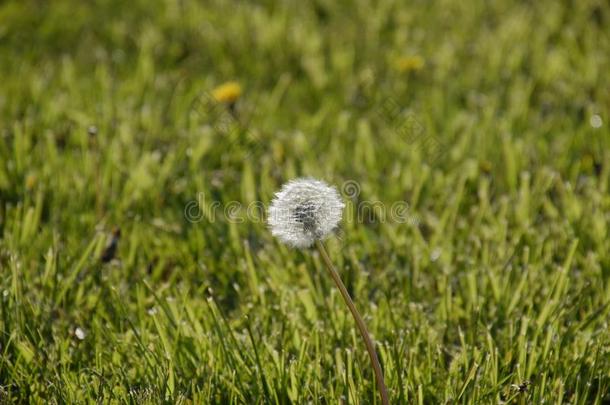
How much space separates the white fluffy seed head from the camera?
5.08ft

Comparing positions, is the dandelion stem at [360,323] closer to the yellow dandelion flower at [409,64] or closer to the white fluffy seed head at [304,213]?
the white fluffy seed head at [304,213]

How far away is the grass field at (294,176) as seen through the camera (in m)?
1.82

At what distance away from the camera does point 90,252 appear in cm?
222

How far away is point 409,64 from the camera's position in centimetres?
337

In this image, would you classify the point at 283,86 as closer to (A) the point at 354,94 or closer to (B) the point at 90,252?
(A) the point at 354,94

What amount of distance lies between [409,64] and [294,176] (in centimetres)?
100

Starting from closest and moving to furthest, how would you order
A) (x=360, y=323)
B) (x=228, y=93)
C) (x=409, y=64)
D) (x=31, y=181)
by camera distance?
1. (x=360, y=323)
2. (x=31, y=181)
3. (x=228, y=93)
4. (x=409, y=64)

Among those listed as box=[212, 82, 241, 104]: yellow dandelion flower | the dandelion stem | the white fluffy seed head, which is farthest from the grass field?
the white fluffy seed head

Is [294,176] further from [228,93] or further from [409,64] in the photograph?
[409,64]

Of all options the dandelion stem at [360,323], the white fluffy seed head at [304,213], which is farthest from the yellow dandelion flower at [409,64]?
the dandelion stem at [360,323]

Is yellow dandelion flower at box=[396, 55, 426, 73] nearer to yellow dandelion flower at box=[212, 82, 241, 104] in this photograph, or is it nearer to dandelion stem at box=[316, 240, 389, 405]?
yellow dandelion flower at box=[212, 82, 241, 104]

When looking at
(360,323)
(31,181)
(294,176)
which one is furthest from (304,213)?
(31,181)

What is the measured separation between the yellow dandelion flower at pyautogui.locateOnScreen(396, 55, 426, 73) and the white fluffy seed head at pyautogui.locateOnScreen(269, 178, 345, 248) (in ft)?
6.18

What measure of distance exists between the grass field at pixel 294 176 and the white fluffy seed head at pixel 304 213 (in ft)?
1.14
